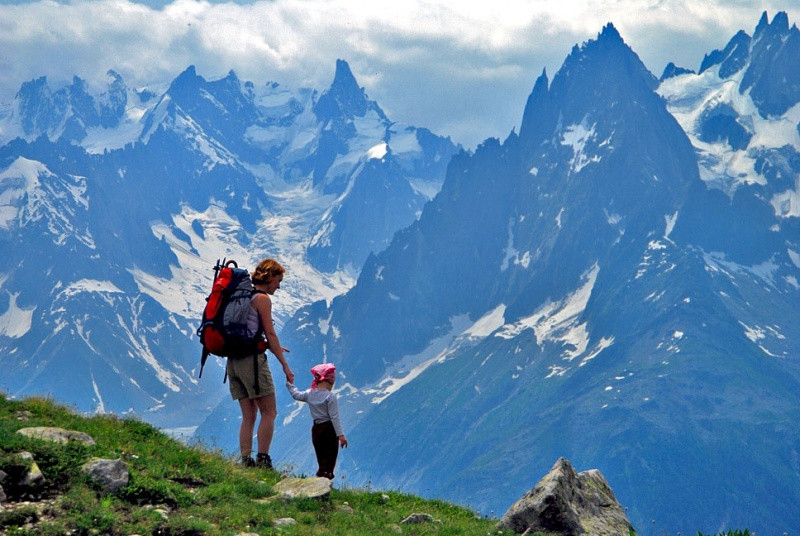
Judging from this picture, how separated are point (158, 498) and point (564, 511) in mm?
8125

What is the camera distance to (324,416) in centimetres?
2453

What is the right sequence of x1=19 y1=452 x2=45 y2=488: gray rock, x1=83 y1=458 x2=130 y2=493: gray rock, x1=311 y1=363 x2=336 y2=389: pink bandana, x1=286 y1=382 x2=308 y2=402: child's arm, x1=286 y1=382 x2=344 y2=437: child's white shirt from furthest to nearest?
x1=311 y1=363 x2=336 y2=389: pink bandana, x1=286 y1=382 x2=344 y2=437: child's white shirt, x1=286 y1=382 x2=308 y2=402: child's arm, x1=83 y1=458 x2=130 y2=493: gray rock, x1=19 y1=452 x2=45 y2=488: gray rock

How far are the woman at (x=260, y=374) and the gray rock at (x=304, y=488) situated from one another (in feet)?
5.94

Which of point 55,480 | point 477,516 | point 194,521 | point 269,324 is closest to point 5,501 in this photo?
point 55,480

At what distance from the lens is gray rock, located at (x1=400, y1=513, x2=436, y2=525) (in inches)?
874

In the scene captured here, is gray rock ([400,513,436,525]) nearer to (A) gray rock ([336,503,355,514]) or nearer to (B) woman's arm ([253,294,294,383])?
(A) gray rock ([336,503,355,514])

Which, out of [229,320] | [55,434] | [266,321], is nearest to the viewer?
[55,434]

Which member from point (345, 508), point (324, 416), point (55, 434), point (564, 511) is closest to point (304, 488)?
point (345, 508)

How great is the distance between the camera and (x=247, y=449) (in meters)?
25.4

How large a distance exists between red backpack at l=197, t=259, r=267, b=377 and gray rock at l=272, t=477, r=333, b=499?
10.5 feet

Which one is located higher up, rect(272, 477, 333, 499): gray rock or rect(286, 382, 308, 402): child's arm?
rect(286, 382, 308, 402): child's arm

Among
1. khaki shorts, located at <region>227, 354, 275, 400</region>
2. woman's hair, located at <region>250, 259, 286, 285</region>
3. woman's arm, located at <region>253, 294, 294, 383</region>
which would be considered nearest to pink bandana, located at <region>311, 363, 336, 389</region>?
woman's arm, located at <region>253, 294, 294, 383</region>

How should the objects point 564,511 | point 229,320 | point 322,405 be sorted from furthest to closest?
point 322,405, point 229,320, point 564,511

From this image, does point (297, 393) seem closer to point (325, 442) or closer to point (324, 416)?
point (324, 416)
